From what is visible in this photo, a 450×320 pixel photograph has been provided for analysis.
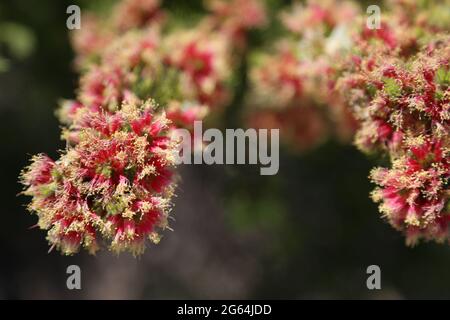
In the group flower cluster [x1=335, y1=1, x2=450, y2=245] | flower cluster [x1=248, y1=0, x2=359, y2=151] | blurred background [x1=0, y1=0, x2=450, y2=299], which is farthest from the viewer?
blurred background [x1=0, y1=0, x2=450, y2=299]

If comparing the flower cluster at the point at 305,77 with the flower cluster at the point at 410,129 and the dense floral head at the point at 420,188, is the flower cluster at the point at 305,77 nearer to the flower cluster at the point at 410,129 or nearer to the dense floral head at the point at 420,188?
the flower cluster at the point at 410,129

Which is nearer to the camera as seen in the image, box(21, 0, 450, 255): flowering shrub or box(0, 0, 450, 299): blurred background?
box(21, 0, 450, 255): flowering shrub

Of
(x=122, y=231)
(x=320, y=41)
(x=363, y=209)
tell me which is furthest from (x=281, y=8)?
(x=122, y=231)

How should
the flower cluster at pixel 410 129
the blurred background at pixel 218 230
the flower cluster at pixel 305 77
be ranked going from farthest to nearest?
the blurred background at pixel 218 230 < the flower cluster at pixel 305 77 < the flower cluster at pixel 410 129

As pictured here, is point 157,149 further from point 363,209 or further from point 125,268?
point 125,268

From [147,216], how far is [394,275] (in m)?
4.10

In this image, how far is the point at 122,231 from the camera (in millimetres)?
3062

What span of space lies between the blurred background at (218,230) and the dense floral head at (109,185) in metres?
2.16

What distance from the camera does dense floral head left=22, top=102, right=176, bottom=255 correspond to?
9.99ft

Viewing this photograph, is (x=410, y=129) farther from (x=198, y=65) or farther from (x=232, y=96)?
(x=232, y=96)

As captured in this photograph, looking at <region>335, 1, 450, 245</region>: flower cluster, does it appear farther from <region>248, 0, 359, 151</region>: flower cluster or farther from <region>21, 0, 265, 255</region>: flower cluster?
<region>21, 0, 265, 255</region>: flower cluster

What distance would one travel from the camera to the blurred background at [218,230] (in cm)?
566

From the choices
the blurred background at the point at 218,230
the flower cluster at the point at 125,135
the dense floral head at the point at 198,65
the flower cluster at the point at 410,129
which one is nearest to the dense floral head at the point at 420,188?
the flower cluster at the point at 410,129

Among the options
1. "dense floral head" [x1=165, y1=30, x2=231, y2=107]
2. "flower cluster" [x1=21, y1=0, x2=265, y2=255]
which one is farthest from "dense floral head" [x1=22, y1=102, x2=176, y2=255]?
"dense floral head" [x1=165, y1=30, x2=231, y2=107]
